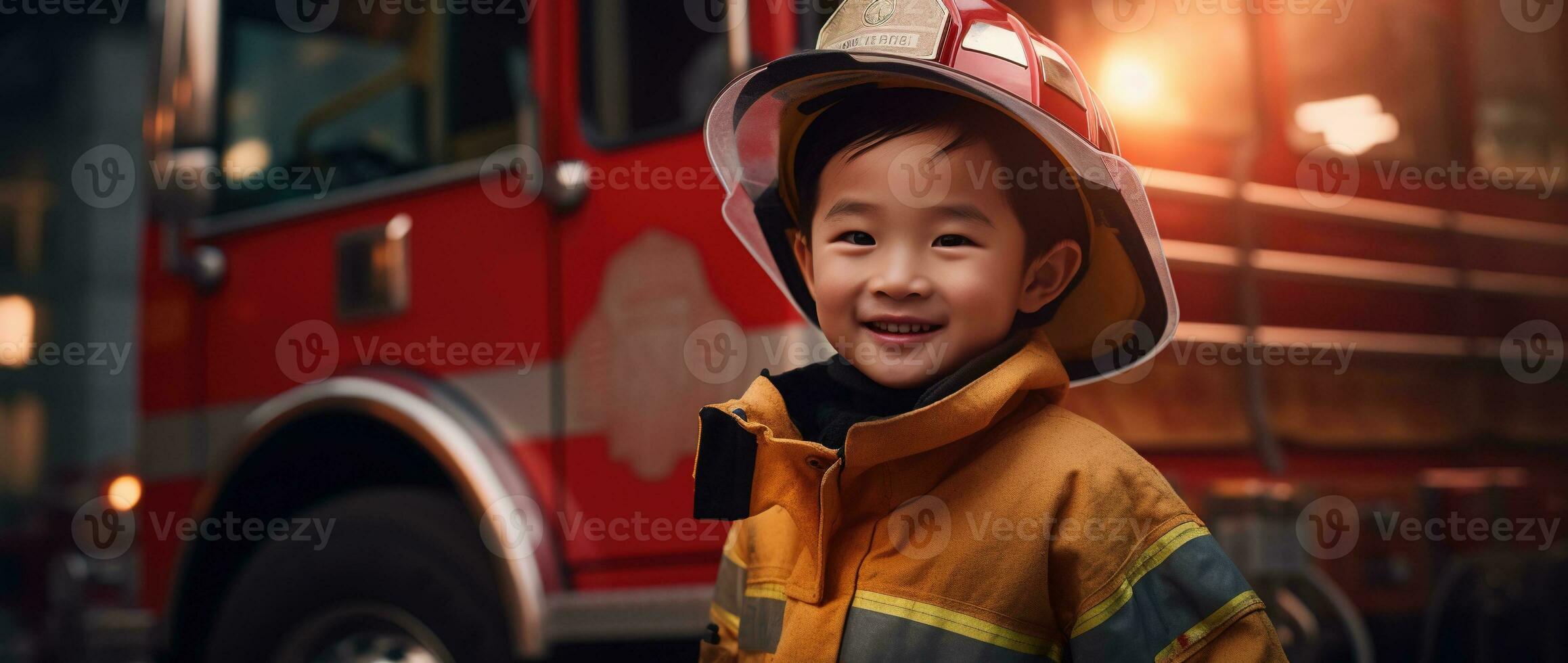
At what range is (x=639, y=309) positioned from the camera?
2570 millimetres

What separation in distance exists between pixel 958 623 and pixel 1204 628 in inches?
9.2

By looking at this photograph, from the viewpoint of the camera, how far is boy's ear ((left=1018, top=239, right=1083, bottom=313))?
1.56 m

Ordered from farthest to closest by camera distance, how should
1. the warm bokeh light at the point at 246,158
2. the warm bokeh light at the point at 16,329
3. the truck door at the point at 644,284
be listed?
the warm bokeh light at the point at 16,329 → the warm bokeh light at the point at 246,158 → the truck door at the point at 644,284

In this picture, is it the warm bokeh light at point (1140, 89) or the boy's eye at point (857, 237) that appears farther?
the warm bokeh light at point (1140, 89)

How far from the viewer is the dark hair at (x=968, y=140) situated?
1.50m

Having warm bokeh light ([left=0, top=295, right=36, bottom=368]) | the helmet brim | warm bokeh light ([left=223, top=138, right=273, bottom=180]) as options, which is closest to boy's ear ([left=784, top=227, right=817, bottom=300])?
the helmet brim

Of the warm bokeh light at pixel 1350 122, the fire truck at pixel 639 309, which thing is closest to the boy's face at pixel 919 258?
the fire truck at pixel 639 309

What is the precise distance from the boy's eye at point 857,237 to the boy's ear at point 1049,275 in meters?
0.19

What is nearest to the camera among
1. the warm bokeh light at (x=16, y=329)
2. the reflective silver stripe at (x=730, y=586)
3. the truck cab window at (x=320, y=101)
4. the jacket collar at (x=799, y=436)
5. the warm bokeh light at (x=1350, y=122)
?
the jacket collar at (x=799, y=436)

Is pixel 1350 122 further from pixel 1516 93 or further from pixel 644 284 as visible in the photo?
pixel 644 284

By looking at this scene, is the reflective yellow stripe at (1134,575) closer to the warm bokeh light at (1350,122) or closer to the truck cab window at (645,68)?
the truck cab window at (645,68)

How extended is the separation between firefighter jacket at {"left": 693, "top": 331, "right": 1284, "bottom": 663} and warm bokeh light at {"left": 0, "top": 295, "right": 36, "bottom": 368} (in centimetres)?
693

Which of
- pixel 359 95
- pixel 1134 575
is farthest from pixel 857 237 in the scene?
pixel 359 95

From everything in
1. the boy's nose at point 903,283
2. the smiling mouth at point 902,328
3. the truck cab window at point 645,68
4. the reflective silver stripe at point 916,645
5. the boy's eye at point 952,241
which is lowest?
the reflective silver stripe at point 916,645
